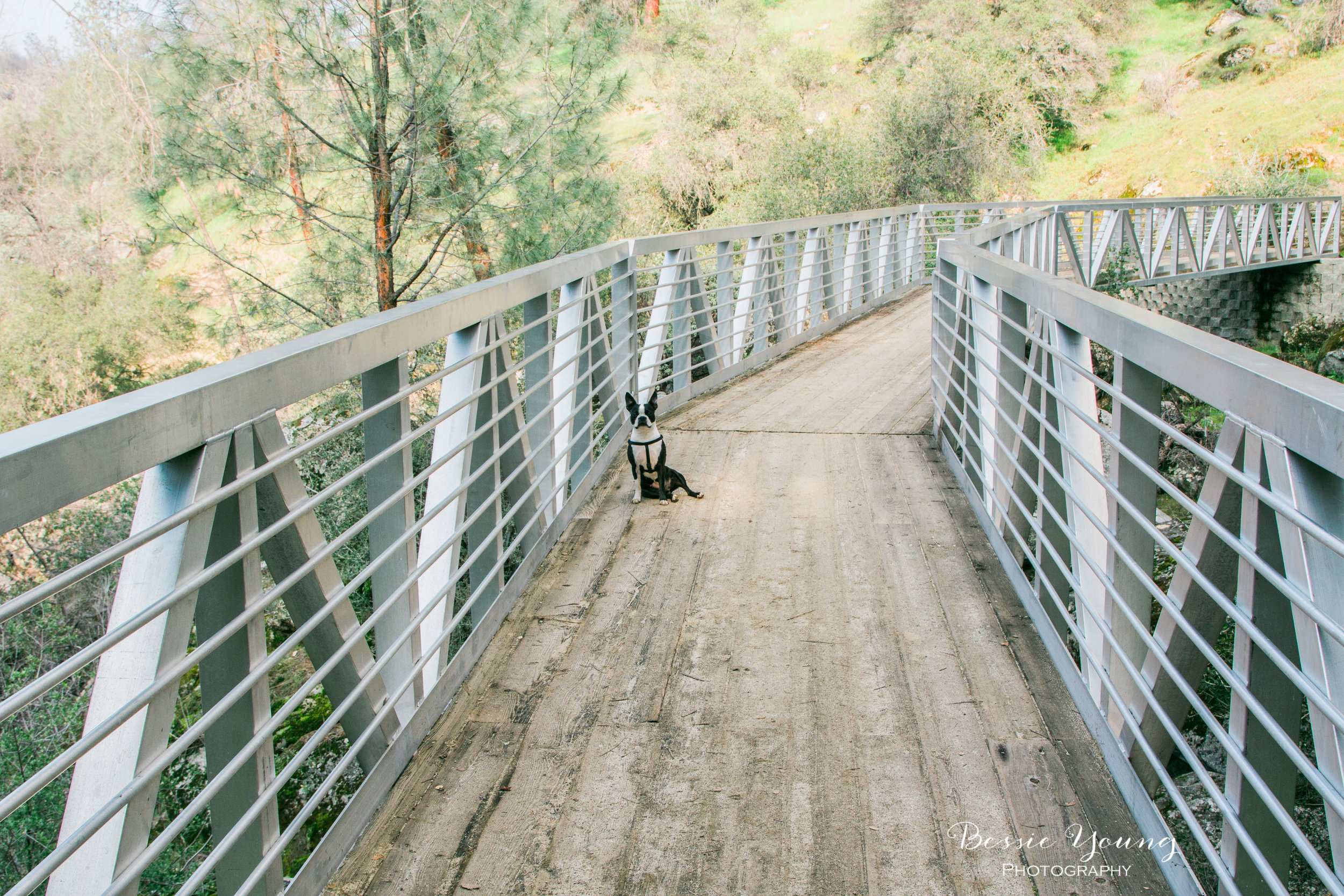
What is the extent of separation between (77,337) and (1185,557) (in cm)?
1946

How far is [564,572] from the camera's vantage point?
3473 mm

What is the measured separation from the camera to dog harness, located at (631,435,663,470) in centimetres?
412

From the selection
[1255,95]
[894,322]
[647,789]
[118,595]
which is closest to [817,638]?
[647,789]

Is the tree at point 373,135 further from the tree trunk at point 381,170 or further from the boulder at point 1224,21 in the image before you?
the boulder at point 1224,21

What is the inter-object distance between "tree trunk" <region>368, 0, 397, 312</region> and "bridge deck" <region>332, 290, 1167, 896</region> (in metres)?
6.14

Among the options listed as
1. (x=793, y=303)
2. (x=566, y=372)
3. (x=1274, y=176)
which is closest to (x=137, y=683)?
(x=566, y=372)

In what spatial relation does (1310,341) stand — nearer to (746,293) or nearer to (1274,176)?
(1274,176)

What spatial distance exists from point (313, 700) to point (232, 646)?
323 centimetres

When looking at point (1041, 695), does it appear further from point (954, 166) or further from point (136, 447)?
point (954, 166)

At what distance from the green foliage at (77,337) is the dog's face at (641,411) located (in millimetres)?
13583

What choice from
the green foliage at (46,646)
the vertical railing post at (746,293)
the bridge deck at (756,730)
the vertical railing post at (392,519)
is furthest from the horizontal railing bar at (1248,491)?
the vertical railing post at (746,293)

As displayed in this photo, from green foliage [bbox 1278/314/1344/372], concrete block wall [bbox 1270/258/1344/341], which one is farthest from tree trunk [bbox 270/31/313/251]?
concrete block wall [bbox 1270/258/1344/341]

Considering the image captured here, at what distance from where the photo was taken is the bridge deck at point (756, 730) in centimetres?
193

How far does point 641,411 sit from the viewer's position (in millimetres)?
4262
